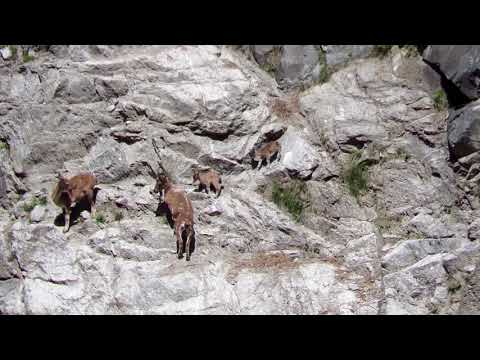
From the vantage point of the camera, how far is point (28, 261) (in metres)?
11.8

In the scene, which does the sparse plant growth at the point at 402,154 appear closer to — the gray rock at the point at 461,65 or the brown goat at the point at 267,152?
the gray rock at the point at 461,65

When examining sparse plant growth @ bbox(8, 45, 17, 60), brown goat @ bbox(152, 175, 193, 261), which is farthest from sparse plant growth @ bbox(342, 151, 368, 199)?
sparse plant growth @ bbox(8, 45, 17, 60)

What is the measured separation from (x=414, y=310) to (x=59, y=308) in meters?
7.61

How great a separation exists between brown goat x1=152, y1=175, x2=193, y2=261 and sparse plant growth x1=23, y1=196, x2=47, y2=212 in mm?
3004

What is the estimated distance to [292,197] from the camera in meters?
13.5

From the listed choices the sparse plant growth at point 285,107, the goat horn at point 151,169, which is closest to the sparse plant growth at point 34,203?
the goat horn at point 151,169

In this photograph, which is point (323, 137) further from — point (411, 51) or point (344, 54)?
point (411, 51)

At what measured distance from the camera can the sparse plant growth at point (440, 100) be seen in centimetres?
1410

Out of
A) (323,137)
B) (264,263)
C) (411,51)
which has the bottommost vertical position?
(264,263)

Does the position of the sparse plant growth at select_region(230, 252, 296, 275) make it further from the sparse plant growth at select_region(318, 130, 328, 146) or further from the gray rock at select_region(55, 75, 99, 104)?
the gray rock at select_region(55, 75, 99, 104)

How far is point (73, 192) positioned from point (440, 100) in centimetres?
991

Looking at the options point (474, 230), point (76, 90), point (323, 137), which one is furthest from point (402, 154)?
point (76, 90)

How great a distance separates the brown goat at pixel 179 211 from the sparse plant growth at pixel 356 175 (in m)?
4.25
